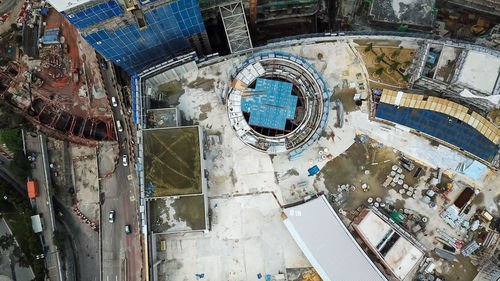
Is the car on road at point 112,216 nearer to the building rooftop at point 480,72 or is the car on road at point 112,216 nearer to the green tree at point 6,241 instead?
the green tree at point 6,241

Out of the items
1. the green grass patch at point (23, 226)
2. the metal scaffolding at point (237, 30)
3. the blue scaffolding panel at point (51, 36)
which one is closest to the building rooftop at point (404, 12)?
the metal scaffolding at point (237, 30)

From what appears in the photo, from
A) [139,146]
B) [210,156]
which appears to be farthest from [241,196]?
[139,146]

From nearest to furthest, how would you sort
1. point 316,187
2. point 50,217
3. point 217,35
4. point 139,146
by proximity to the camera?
point 139,146 → point 316,187 → point 50,217 → point 217,35

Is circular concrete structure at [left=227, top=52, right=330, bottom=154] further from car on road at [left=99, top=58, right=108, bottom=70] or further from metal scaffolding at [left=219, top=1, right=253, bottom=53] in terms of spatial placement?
car on road at [left=99, top=58, right=108, bottom=70]

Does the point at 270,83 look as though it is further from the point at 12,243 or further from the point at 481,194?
the point at 12,243

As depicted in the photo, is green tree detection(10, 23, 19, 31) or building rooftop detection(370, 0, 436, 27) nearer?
building rooftop detection(370, 0, 436, 27)

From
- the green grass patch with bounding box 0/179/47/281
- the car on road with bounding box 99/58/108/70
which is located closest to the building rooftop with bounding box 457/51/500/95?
the car on road with bounding box 99/58/108/70
